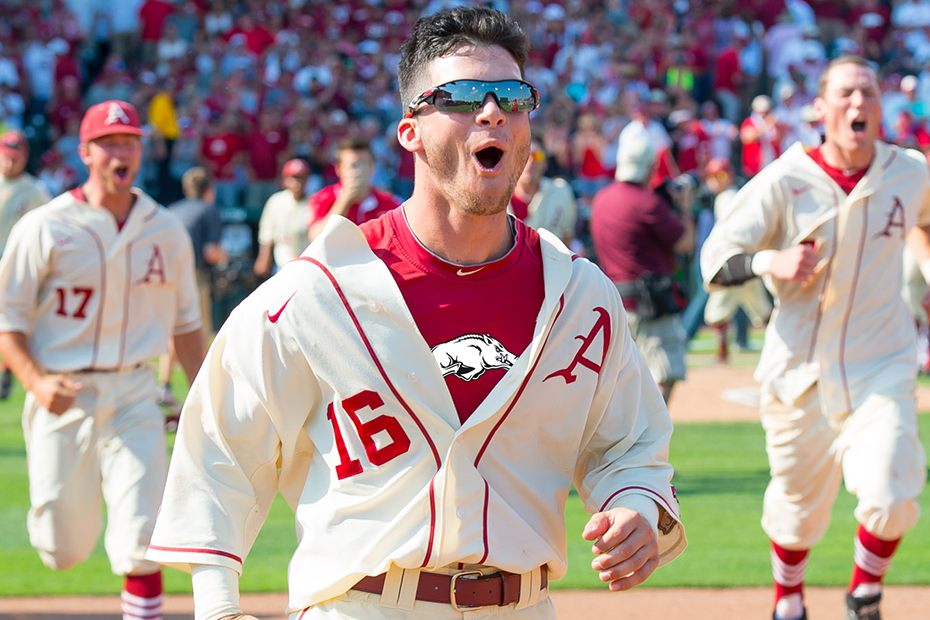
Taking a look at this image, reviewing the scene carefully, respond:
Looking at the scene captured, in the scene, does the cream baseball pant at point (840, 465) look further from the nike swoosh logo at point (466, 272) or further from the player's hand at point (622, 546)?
the nike swoosh logo at point (466, 272)

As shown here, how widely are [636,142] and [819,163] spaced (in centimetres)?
310

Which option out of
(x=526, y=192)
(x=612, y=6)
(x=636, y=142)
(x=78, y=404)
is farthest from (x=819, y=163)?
(x=612, y=6)

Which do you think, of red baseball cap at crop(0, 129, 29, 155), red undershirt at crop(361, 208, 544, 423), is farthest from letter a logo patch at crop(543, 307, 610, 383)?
red baseball cap at crop(0, 129, 29, 155)

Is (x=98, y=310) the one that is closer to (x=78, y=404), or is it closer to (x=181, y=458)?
(x=78, y=404)

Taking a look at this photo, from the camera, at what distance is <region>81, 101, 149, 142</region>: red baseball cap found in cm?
618

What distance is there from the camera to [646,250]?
949cm

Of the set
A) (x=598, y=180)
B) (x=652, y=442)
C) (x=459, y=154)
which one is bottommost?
(x=598, y=180)

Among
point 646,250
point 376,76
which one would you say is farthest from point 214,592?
point 376,76

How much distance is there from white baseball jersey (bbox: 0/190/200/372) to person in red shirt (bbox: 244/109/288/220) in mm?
13049

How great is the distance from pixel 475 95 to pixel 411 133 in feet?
0.76

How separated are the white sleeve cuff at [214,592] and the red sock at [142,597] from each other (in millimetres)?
2959

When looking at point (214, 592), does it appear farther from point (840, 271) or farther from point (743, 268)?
point (840, 271)

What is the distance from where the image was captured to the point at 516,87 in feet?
9.97

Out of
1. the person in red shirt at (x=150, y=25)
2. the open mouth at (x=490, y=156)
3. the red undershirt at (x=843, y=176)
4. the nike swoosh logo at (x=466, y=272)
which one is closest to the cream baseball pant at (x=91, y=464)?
the nike swoosh logo at (x=466, y=272)
